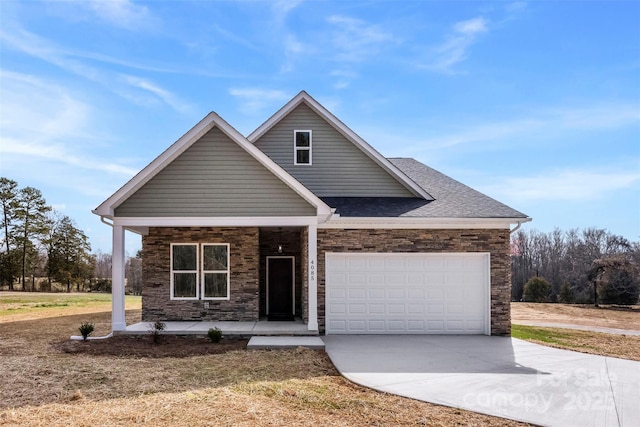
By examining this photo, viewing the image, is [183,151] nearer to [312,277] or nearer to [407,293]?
[312,277]

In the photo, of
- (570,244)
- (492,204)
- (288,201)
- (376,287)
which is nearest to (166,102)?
(288,201)

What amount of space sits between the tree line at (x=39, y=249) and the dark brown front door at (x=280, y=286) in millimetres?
28919

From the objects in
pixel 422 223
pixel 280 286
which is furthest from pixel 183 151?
pixel 422 223

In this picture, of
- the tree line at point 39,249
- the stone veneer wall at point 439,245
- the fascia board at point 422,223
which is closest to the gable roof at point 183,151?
the fascia board at point 422,223

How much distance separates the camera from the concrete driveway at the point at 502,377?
252 inches

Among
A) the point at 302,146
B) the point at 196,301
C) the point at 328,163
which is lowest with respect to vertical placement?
the point at 196,301

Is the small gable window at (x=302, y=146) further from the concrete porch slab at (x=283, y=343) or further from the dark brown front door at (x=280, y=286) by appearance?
the concrete porch slab at (x=283, y=343)

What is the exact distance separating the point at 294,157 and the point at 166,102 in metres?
5.71

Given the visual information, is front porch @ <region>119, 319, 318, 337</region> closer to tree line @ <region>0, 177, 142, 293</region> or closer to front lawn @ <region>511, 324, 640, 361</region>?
front lawn @ <region>511, 324, 640, 361</region>

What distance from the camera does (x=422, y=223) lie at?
12.9m

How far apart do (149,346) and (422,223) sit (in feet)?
24.6

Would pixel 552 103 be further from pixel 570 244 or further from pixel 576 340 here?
pixel 570 244

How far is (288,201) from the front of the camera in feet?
39.3

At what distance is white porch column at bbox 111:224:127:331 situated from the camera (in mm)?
11922
